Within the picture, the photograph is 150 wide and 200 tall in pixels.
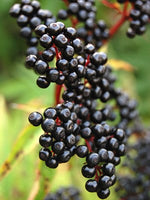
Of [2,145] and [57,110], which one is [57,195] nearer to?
[2,145]

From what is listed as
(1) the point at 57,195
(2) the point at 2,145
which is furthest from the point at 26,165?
(1) the point at 57,195

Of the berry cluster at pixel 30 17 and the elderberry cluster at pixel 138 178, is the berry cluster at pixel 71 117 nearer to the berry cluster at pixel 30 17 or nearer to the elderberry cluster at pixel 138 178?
the berry cluster at pixel 30 17

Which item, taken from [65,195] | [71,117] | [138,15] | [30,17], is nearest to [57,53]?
[71,117]

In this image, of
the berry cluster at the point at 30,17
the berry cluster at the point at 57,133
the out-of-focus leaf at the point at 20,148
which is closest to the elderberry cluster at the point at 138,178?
the out-of-focus leaf at the point at 20,148

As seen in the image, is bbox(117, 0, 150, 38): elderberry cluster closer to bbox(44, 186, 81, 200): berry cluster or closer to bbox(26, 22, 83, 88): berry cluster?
bbox(26, 22, 83, 88): berry cluster

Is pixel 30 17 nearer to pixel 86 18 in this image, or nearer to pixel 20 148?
pixel 86 18

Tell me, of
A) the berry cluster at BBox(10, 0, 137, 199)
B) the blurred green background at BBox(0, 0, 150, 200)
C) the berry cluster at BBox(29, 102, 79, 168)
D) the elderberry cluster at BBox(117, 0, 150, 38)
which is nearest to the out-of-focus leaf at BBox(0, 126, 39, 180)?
the blurred green background at BBox(0, 0, 150, 200)
